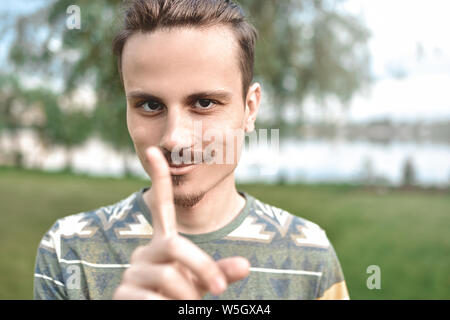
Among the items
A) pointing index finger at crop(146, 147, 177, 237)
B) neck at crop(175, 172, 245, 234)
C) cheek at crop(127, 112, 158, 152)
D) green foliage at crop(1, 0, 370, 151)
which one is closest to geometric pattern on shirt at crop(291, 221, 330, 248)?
neck at crop(175, 172, 245, 234)

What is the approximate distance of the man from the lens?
3.76ft

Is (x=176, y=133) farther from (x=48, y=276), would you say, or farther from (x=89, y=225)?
(x=48, y=276)

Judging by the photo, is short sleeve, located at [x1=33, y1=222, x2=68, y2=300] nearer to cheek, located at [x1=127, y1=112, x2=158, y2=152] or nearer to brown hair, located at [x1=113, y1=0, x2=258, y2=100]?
cheek, located at [x1=127, y1=112, x2=158, y2=152]

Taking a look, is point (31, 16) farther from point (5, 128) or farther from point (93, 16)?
point (5, 128)

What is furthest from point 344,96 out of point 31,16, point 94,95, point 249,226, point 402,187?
point 249,226

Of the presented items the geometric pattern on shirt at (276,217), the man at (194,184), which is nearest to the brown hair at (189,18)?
the man at (194,184)

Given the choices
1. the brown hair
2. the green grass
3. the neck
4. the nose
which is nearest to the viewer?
the nose

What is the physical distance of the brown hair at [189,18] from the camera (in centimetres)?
121

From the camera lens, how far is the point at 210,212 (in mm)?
1370

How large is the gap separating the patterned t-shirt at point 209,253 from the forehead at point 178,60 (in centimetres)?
51

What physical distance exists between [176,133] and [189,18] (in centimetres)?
37

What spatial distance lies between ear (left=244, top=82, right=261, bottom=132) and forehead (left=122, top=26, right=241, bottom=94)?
186 millimetres

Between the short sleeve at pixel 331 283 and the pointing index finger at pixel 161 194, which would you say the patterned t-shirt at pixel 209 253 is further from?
the pointing index finger at pixel 161 194

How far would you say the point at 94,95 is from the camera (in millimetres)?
5371
